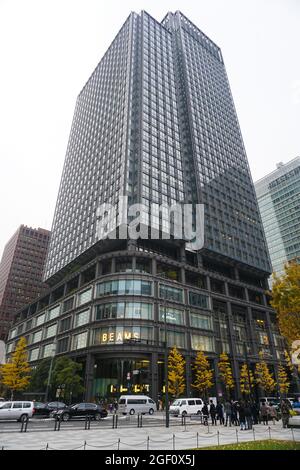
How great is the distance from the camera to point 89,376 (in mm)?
54375

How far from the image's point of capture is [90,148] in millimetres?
97250

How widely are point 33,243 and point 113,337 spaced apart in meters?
142

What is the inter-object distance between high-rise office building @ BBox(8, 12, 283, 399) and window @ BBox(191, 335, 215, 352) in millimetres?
255

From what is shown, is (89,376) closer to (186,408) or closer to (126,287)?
(126,287)

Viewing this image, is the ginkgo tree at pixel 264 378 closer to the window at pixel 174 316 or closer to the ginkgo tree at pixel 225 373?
the ginkgo tree at pixel 225 373

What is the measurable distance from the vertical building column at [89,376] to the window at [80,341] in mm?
3755

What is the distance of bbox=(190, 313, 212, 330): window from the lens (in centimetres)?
6436

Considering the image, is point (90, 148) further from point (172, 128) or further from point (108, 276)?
point (108, 276)

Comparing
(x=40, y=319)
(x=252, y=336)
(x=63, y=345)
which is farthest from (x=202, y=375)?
(x=40, y=319)

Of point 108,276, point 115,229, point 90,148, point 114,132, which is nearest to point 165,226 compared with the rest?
point 115,229

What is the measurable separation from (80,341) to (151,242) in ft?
79.3

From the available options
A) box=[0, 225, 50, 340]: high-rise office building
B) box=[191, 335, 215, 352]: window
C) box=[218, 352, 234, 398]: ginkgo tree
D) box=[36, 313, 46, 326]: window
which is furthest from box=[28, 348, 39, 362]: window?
box=[0, 225, 50, 340]: high-rise office building

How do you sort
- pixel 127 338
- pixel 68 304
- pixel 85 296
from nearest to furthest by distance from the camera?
pixel 127 338 < pixel 85 296 < pixel 68 304
